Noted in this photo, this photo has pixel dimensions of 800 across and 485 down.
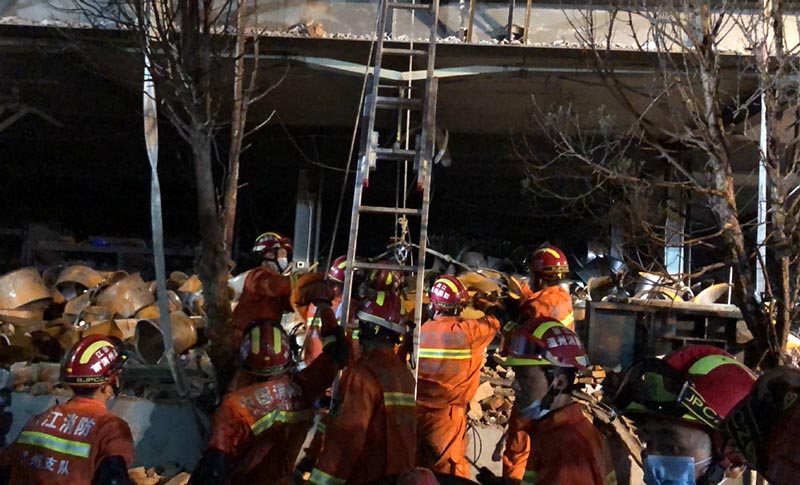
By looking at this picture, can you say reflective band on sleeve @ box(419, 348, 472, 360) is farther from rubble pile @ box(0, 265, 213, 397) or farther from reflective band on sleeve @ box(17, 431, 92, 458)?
reflective band on sleeve @ box(17, 431, 92, 458)

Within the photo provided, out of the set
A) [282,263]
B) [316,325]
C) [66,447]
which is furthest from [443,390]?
[66,447]

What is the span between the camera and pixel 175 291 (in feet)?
28.2

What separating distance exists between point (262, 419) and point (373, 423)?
588 millimetres

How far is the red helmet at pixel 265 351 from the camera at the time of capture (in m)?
3.62

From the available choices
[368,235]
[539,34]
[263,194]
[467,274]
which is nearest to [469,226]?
[368,235]

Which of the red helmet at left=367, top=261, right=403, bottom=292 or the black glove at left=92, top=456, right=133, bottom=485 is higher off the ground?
the red helmet at left=367, top=261, right=403, bottom=292

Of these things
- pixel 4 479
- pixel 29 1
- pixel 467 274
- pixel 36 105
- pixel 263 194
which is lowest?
pixel 4 479

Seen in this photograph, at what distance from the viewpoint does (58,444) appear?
10.1 feet

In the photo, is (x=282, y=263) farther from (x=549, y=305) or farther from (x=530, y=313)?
(x=549, y=305)

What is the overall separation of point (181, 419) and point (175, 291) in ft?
10.3

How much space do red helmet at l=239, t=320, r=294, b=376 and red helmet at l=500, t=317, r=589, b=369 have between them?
1230mm

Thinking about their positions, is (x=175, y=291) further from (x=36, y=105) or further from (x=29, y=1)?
(x=29, y=1)

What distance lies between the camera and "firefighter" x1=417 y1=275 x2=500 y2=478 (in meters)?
5.21

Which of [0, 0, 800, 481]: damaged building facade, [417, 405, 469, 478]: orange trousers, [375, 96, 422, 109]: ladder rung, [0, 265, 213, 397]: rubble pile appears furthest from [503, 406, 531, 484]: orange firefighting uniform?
[0, 265, 213, 397]: rubble pile
